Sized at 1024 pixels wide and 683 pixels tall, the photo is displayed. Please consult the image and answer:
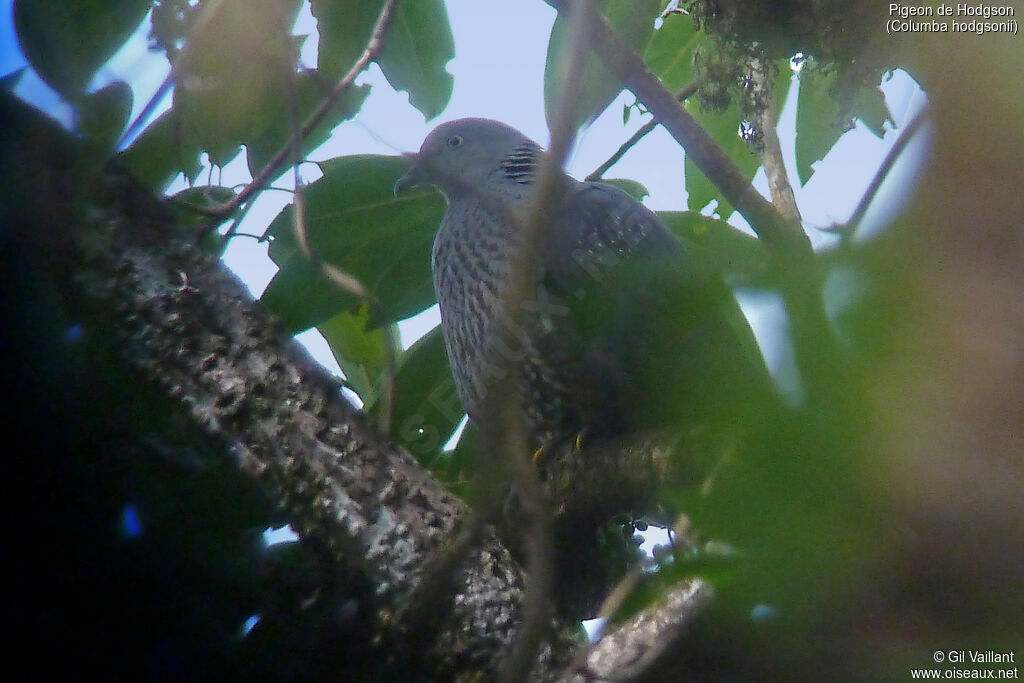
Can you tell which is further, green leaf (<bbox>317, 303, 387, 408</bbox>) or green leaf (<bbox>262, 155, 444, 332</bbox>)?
green leaf (<bbox>317, 303, 387, 408</bbox>)

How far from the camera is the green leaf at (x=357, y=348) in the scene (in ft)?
10.4

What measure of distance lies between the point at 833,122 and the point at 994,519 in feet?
8.63

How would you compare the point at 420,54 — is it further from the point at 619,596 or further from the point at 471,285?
the point at 619,596

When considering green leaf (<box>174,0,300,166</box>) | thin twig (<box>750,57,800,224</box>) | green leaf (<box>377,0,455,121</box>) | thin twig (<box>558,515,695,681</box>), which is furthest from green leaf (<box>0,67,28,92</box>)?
thin twig (<box>750,57,800,224</box>)

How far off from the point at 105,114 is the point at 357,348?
112 centimetres

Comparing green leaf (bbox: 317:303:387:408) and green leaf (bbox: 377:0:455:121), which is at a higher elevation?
green leaf (bbox: 377:0:455:121)

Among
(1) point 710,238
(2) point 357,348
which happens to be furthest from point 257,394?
(1) point 710,238

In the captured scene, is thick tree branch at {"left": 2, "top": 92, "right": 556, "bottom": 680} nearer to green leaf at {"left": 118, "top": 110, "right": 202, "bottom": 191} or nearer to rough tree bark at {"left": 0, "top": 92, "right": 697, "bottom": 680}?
rough tree bark at {"left": 0, "top": 92, "right": 697, "bottom": 680}

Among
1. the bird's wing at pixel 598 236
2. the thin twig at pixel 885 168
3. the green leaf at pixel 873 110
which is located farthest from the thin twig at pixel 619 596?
the green leaf at pixel 873 110

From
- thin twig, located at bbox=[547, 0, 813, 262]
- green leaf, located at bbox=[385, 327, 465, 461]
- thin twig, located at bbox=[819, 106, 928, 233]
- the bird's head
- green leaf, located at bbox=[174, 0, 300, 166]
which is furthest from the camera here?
the bird's head

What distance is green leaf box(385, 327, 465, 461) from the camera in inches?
121

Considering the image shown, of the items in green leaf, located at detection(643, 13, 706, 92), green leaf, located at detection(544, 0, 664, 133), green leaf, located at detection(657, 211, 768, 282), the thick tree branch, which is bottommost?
the thick tree branch

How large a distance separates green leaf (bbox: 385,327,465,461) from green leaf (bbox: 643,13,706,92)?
1.21 metres

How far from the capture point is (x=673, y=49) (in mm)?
3283
